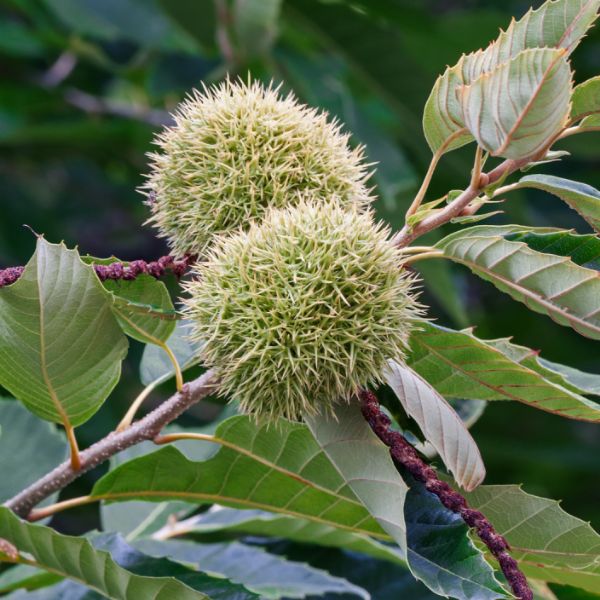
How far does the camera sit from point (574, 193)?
110 cm

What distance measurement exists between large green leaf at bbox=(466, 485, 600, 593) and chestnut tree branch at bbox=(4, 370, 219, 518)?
0.39 metres

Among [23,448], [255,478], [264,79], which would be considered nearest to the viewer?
[255,478]

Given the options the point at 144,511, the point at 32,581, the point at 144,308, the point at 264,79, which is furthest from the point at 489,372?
the point at 264,79

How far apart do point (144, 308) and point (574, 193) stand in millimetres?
564

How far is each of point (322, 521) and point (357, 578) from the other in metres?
0.32

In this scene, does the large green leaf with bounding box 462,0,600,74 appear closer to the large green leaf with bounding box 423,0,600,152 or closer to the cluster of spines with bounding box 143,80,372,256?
the large green leaf with bounding box 423,0,600,152

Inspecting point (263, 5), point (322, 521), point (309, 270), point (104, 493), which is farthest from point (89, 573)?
point (263, 5)

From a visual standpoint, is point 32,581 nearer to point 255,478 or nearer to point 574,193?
point 255,478

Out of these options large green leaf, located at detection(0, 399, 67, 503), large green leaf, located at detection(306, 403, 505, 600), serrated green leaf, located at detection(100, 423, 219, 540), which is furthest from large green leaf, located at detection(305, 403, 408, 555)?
large green leaf, located at detection(0, 399, 67, 503)

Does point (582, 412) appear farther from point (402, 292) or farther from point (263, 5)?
point (263, 5)

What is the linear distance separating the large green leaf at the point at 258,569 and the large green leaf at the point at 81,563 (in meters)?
0.27

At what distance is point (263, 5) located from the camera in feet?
8.38

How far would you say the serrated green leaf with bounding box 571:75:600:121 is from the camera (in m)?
1.08

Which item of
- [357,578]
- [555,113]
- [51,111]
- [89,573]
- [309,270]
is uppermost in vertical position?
[51,111]
